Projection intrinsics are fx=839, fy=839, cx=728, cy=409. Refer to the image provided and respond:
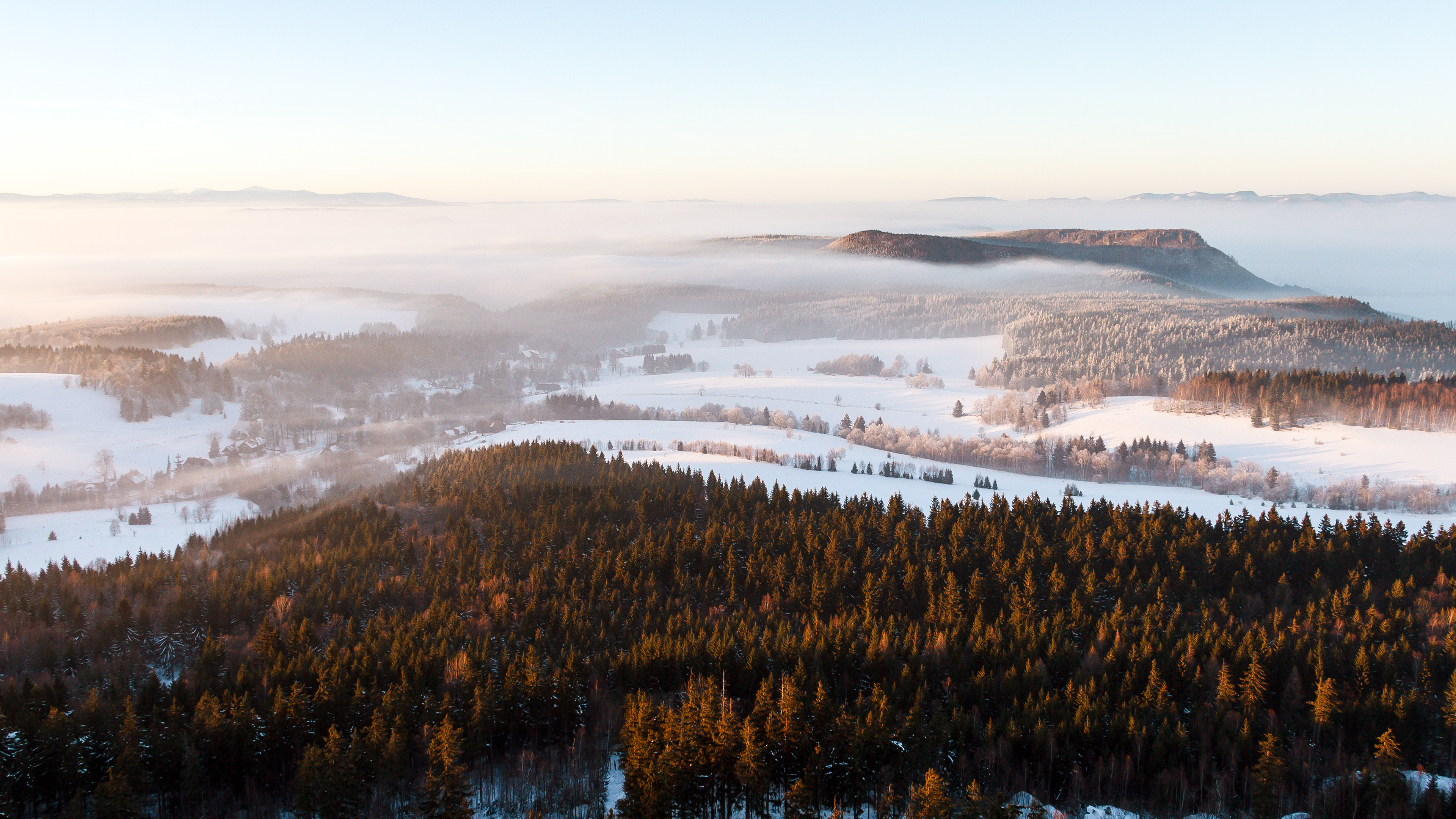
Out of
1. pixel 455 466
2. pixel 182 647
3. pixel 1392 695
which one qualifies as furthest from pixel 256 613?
pixel 1392 695

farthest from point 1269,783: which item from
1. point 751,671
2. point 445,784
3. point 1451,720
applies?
point 445,784

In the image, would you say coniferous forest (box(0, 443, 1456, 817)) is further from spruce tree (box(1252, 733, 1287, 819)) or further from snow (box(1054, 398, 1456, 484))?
snow (box(1054, 398, 1456, 484))

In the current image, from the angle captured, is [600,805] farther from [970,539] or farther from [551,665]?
[970,539]

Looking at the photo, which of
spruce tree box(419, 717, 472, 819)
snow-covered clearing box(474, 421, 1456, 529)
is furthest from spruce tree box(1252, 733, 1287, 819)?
snow-covered clearing box(474, 421, 1456, 529)

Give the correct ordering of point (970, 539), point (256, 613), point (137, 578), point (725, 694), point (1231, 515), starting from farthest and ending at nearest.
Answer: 1. point (1231, 515)
2. point (970, 539)
3. point (137, 578)
4. point (256, 613)
5. point (725, 694)

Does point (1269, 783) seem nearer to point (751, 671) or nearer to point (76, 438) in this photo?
point (751, 671)

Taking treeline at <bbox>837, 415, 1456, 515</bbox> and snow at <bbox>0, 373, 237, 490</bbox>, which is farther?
snow at <bbox>0, 373, 237, 490</bbox>
